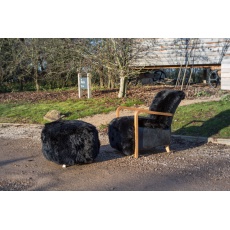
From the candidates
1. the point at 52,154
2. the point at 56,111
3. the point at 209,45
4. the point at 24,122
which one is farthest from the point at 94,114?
the point at 209,45

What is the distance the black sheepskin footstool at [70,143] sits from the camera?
5195 mm

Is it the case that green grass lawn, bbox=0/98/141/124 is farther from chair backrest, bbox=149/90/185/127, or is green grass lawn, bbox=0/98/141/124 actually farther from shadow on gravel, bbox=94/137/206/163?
chair backrest, bbox=149/90/185/127

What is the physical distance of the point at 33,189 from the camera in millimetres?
4398

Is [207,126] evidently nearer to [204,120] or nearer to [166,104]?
[204,120]

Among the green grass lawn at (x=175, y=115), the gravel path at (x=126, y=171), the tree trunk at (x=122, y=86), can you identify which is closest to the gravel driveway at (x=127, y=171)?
the gravel path at (x=126, y=171)

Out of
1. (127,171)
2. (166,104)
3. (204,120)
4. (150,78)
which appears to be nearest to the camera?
(127,171)

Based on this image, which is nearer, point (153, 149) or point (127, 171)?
point (127, 171)

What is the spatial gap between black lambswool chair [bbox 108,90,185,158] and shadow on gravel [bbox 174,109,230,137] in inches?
63.5

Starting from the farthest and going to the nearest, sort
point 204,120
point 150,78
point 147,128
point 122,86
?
point 150,78 → point 122,86 → point 204,120 → point 147,128

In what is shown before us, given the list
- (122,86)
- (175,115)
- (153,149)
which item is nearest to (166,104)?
(153,149)

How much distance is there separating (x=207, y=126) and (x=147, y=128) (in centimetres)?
244

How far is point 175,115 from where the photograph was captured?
898cm

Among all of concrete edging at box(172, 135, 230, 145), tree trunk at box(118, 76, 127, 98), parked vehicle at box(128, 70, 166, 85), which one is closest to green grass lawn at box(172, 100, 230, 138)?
concrete edging at box(172, 135, 230, 145)

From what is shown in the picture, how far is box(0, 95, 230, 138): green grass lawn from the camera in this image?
25.2 ft
